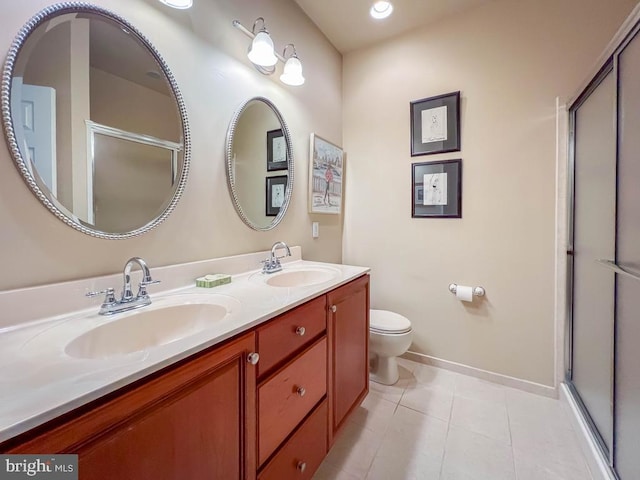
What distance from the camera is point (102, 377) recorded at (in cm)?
50

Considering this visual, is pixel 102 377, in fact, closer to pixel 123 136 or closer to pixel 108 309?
pixel 108 309

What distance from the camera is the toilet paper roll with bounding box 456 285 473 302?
1893 mm

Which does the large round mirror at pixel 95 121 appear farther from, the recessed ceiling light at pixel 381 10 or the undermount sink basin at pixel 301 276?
the recessed ceiling light at pixel 381 10

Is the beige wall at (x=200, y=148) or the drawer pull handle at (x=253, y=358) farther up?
the beige wall at (x=200, y=148)

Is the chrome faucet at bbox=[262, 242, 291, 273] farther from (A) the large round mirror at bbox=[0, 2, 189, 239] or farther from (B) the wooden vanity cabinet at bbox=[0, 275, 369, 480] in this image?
(A) the large round mirror at bbox=[0, 2, 189, 239]

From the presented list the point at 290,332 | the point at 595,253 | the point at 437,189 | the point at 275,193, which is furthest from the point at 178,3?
the point at 595,253

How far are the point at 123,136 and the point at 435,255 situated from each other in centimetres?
200

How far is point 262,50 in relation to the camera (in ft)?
4.44

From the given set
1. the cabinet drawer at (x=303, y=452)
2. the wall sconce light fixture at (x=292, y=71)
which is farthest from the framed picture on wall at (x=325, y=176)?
the cabinet drawer at (x=303, y=452)

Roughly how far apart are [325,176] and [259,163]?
0.64 meters

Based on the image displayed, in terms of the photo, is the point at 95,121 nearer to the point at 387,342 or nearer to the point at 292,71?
the point at 292,71

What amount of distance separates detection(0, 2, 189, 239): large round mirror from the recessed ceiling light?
153 cm

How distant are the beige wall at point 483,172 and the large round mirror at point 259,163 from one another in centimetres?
86

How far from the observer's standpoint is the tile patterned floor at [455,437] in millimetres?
1236
